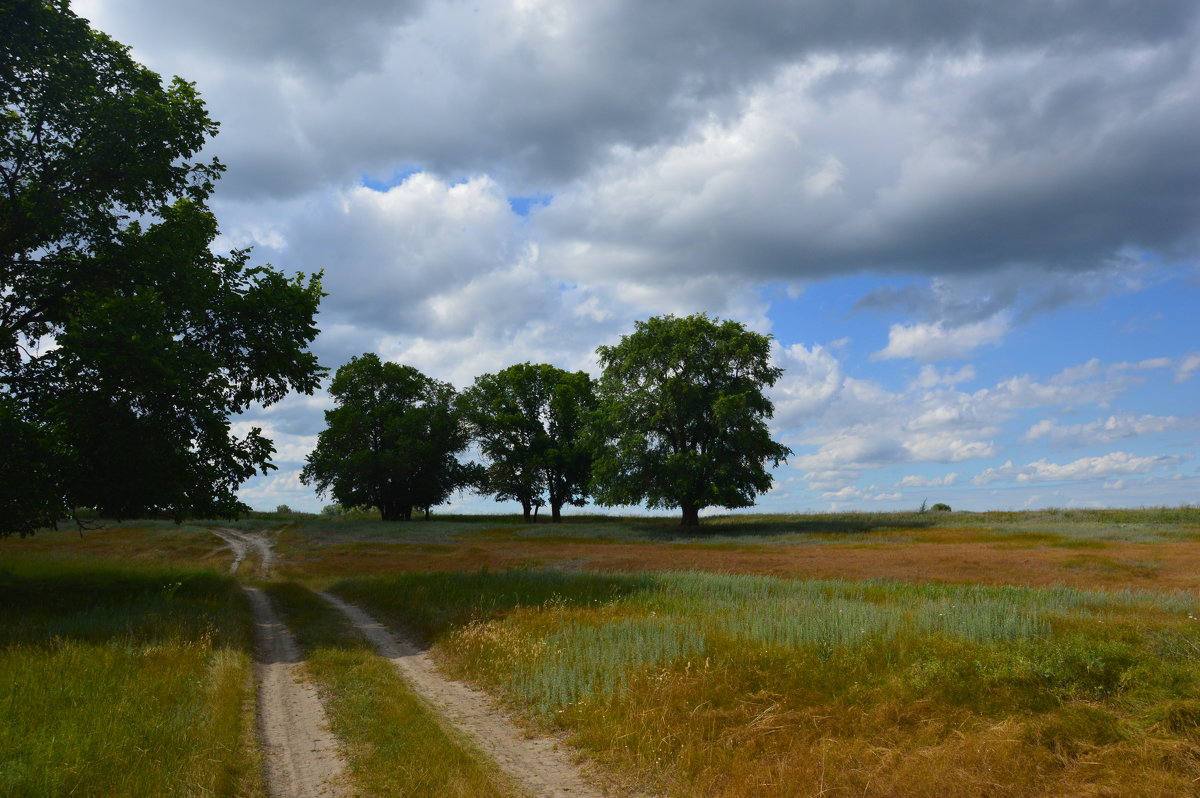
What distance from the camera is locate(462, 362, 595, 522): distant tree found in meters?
74.7

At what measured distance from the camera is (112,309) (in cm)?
1831

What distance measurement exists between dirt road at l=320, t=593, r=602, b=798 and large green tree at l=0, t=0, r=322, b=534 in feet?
Result: 34.5

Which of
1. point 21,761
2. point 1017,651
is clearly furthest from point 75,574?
point 1017,651

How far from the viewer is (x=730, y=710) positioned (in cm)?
867

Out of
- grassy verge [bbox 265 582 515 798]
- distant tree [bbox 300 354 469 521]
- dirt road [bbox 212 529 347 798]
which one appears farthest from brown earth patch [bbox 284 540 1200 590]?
distant tree [bbox 300 354 469 521]

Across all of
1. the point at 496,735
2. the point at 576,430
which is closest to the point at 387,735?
the point at 496,735

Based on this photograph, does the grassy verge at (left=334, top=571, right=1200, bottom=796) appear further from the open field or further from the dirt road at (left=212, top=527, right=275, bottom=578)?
the dirt road at (left=212, top=527, right=275, bottom=578)

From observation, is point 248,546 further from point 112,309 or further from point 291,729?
point 291,729

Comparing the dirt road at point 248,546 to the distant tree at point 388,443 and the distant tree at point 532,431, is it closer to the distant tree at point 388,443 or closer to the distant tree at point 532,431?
the distant tree at point 388,443

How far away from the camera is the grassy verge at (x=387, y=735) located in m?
7.18

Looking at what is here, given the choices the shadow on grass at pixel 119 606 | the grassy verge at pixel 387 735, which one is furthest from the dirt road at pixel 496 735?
the shadow on grass at pixel 119 606

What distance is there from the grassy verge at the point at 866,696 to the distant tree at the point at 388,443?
59.9 m

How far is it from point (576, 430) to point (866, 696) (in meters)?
67.3

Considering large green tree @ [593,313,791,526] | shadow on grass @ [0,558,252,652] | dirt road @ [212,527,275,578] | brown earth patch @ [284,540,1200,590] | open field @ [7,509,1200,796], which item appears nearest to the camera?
open field @ [7,509,1200,796]
